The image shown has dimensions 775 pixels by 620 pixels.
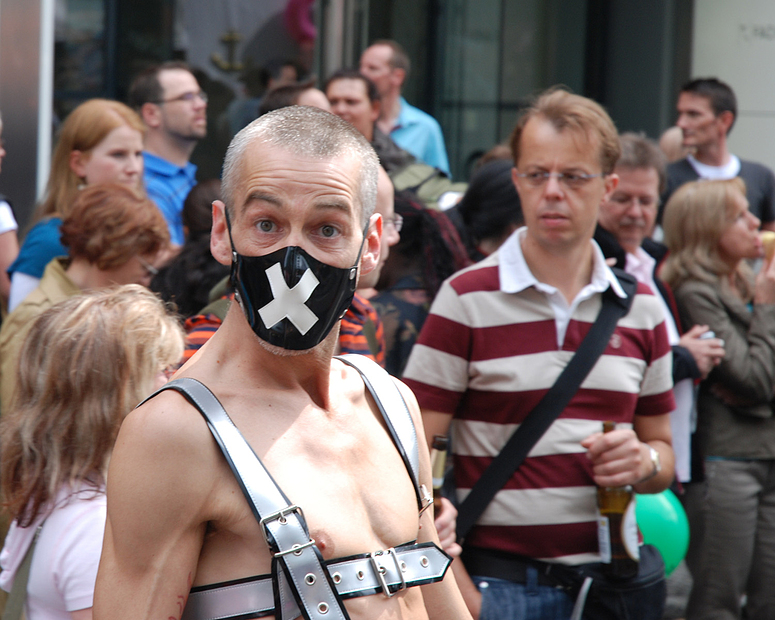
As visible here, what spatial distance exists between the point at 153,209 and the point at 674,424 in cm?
257

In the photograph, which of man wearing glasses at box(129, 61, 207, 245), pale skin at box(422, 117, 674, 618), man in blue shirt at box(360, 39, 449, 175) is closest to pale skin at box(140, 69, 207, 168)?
man wearing glasses at box(129, 61, 207, 245)

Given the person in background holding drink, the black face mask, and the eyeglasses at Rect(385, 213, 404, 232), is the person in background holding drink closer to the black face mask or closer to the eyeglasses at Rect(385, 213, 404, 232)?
the eyeglasses at Rect(385, 213, 404, 232)

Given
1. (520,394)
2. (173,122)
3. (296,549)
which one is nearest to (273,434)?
(296,549)

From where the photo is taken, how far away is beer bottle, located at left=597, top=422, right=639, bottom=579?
9.87 ft

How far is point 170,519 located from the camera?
156cm

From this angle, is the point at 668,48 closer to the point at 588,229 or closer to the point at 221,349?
the point at 588,229

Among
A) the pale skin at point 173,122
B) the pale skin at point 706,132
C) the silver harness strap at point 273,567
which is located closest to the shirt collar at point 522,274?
the silver harness strap at point 273,567

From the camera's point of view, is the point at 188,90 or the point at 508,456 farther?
the point at 188,90

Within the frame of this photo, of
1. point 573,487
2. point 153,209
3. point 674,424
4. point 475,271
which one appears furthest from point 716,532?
point 153,209

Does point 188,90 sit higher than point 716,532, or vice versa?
point 188,90

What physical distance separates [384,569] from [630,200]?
352cm

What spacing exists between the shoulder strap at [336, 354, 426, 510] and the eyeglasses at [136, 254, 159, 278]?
78.3 inches

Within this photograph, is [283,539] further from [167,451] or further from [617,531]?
[617,531]

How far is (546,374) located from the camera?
3062 millimetres
